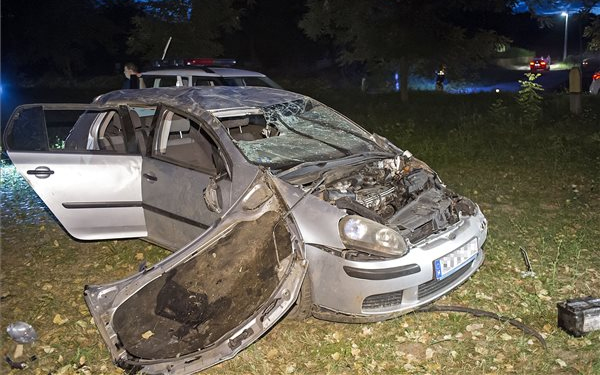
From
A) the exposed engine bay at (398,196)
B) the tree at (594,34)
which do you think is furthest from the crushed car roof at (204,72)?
the tree at (594,34)

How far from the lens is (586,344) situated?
3.47 metres

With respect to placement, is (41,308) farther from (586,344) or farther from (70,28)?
(70,28)

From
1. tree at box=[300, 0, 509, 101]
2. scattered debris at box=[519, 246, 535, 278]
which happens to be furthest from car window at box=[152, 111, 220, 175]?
tree at box=[300, 0, 509, 101]

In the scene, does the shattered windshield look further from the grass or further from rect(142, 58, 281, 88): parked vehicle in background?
rect(142, 58, 281, 88): parked vehicle in background

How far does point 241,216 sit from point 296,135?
1.39 metres


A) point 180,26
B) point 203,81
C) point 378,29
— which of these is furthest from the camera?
point 180,26

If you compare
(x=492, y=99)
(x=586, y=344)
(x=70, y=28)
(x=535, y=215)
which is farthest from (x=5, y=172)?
(x=70, y=28)

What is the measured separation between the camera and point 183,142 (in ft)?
16.6

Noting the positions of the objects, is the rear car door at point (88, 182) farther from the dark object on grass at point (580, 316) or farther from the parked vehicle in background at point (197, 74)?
the parked vehicle in background at point (197, 74)

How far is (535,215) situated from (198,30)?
39.2 ft

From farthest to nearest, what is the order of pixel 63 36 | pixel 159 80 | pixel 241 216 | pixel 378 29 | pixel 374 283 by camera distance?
pixel 63 36, pixel 378 29, pixel 159 80, pixel 241 216, pixel 374 283

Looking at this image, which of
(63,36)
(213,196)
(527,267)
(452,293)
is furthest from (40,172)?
(63,36)

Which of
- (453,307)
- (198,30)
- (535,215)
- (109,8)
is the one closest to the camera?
(453,307)

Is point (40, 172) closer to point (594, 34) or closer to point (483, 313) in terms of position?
point (483, 313)
